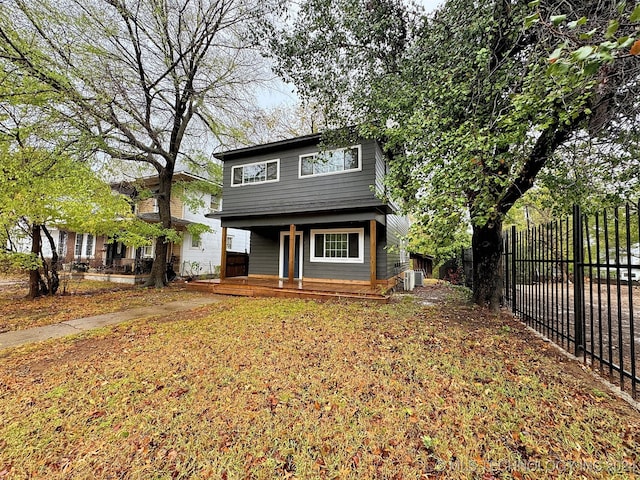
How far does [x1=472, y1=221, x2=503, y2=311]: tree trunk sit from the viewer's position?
21.9 ft

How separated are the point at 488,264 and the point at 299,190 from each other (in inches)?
256

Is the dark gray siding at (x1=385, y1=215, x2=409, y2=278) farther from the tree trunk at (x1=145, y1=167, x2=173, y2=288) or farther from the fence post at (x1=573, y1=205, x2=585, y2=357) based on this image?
the tree trunk at (x1=145, y1=167, x2=173, y2=288)

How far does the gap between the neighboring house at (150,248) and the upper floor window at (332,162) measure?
6.20 meters

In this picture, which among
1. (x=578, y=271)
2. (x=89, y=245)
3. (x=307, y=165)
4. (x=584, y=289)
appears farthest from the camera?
(x=89, y=245)

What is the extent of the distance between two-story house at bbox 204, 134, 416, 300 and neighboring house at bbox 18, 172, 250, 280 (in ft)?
11.7

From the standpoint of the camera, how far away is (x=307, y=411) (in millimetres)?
2670

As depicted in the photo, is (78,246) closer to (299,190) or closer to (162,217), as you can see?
(162,217)

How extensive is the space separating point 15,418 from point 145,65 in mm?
10648

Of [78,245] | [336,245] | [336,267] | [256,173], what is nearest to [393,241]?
[336,245]

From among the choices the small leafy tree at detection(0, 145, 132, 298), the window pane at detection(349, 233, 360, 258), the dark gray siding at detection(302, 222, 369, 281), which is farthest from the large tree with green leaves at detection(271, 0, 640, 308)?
the small leafy tree at detection(0, 145, 132, 298)

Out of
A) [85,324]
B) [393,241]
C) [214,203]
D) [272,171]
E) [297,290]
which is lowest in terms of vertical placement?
[85,324]

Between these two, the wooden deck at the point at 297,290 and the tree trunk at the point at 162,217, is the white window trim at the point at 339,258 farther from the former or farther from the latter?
the tree trunk at the point at 162,217

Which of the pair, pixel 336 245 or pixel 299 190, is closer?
pixel 299 190

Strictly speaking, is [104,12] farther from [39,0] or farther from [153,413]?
[153,413]
